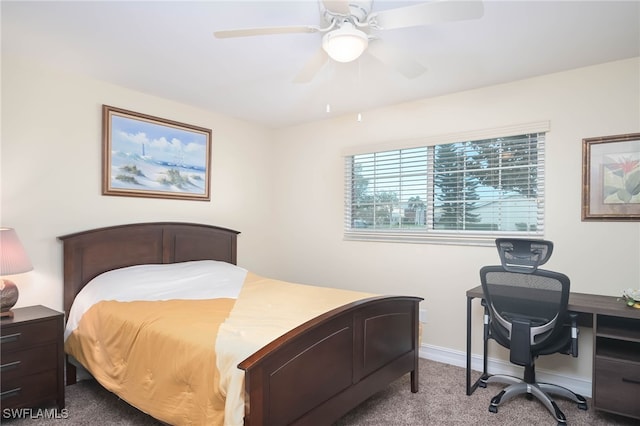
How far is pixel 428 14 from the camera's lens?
170 cm

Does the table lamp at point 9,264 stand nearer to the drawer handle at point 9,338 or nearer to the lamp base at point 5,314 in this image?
the lamp base at point 5,314

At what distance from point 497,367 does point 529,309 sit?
98 centimetres

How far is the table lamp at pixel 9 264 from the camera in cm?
237

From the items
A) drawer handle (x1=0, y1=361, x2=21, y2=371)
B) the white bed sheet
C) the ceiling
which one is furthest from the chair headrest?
drawer handle (x1=0, y1=361, x2=21, y2=371)

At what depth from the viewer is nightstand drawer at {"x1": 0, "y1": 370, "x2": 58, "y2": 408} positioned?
224cm

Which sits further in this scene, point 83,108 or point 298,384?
point 83,108

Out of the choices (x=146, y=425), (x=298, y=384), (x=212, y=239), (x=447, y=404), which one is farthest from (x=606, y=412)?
(x=212, y=239)

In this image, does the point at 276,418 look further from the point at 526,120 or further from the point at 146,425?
the point at 526,120

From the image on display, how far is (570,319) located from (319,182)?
108 inches

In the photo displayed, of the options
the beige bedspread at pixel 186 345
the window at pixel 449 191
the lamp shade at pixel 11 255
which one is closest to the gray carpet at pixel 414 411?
the beige bedspread at pixel 186 345

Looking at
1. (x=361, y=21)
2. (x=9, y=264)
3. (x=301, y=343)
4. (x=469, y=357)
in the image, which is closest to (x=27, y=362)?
(x=9, y=264)

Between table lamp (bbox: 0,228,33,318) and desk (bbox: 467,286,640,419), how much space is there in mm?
3556

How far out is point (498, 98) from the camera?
3.21 metres

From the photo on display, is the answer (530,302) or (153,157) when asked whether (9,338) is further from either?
(530,302)
